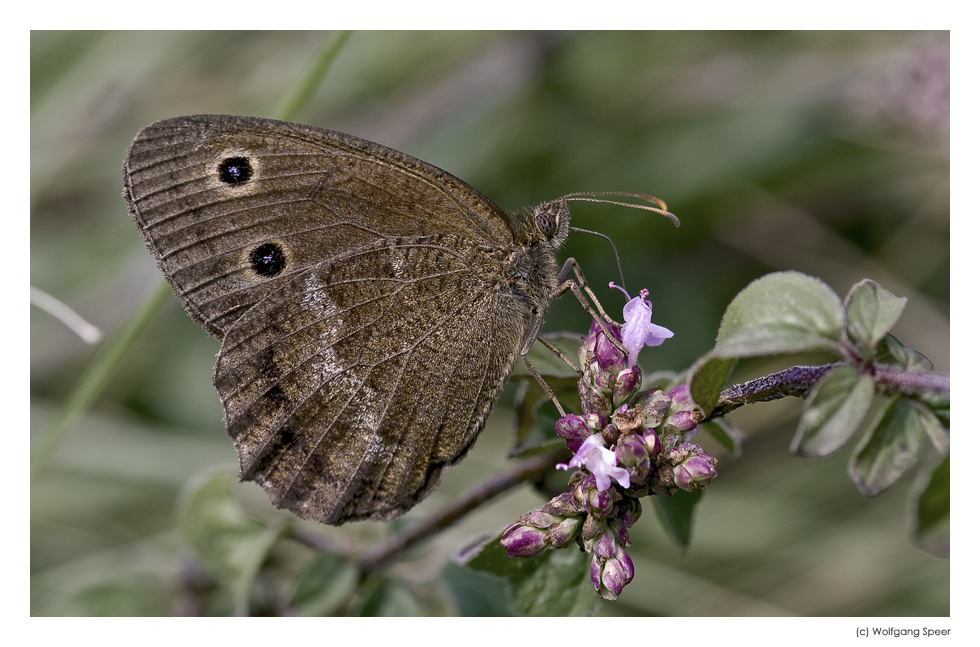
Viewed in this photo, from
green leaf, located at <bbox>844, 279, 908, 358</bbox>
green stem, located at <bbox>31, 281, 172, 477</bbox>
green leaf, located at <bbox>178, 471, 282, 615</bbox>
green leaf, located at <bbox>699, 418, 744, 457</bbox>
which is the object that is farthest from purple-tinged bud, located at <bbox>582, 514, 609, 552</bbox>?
green stem, located at <bbox>31, 281, 172, 477</bbox>

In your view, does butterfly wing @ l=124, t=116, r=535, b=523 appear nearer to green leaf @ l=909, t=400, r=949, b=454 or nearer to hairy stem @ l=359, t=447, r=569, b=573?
hairy stem @ l=359, t=447, r=569, b=573

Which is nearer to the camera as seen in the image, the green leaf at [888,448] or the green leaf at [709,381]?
the green leaf at [709,381]

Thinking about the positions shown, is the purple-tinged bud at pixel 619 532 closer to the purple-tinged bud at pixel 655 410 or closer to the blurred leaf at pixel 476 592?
the purple-tinged bud at pixel 655 410

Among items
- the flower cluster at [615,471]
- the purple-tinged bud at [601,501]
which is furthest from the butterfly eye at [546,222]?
the purple-tinged bud at [601,501]

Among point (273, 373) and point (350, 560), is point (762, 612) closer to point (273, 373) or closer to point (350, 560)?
point (350, 560)

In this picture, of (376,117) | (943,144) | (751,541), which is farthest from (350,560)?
(943,144)

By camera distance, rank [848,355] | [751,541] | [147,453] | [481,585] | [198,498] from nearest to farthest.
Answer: [848,355] < [481,585] < [198,498] < [751,541] < [147,453]
